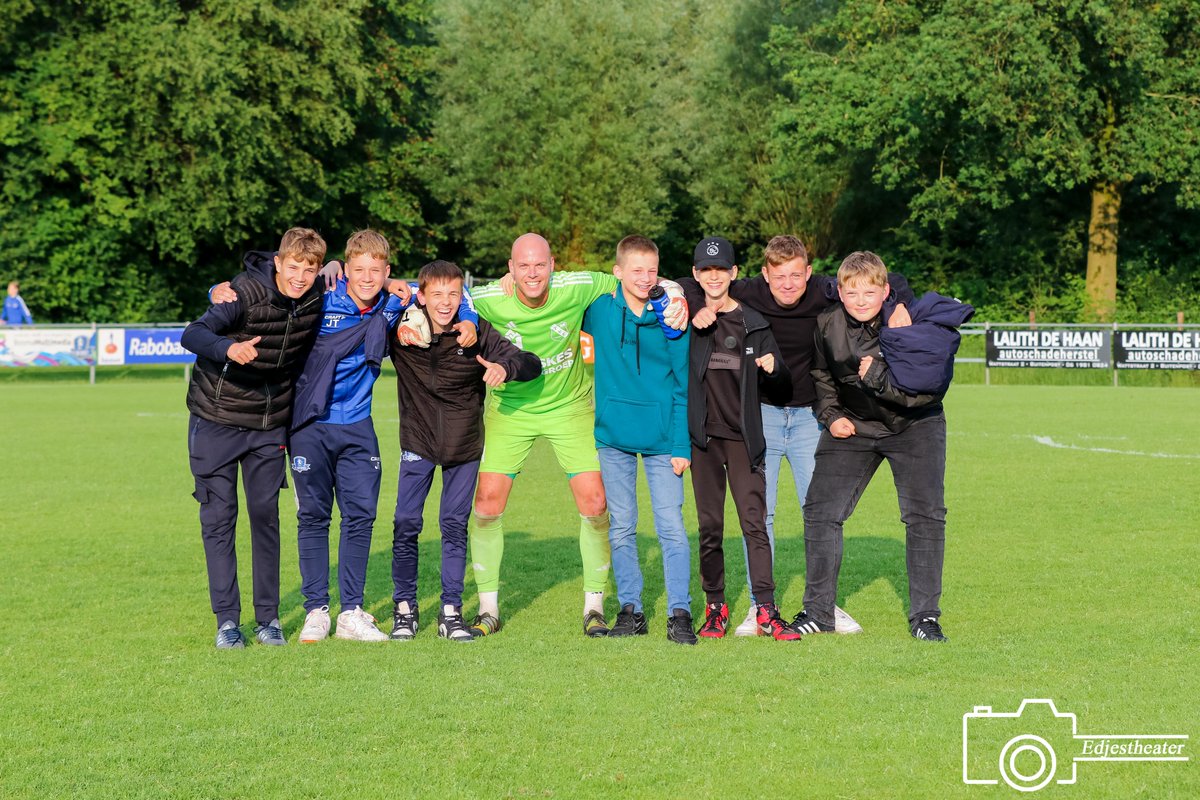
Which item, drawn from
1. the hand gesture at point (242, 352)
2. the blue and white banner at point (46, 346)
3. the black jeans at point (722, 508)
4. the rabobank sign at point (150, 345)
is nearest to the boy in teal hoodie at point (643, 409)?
the black jeans at point (722, 508)

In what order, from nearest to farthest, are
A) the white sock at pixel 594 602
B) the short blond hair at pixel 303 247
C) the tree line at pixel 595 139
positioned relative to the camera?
the short blond hair at pixel 303 247, the white sock at pixel 594 602, the tree line at pixel 595 139

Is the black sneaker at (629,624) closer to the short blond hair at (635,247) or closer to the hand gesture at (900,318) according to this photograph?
the short blond hair at (635,247)

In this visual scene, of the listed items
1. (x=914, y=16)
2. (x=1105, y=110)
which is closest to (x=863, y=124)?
(x=914, y=16)

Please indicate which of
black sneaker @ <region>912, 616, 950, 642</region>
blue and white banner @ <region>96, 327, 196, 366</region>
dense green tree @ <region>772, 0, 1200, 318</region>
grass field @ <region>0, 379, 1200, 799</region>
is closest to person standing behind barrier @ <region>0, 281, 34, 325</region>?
blue and white banner @ <region>96, 327, 196, 366</region>

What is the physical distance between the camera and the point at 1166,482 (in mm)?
13633

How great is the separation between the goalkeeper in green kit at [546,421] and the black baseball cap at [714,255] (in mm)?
527

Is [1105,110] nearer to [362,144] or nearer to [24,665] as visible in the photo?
[362,144]

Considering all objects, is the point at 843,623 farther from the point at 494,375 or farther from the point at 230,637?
the point at 230,637

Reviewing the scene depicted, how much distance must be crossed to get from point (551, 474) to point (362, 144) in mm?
37404

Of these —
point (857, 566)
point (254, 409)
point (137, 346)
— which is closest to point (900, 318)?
point (857, 566)

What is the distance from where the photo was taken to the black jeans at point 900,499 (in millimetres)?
7066

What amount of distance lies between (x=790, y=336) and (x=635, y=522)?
132cm

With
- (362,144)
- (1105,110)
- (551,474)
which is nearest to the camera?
(551,474)

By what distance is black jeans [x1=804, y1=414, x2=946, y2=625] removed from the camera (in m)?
7.07
